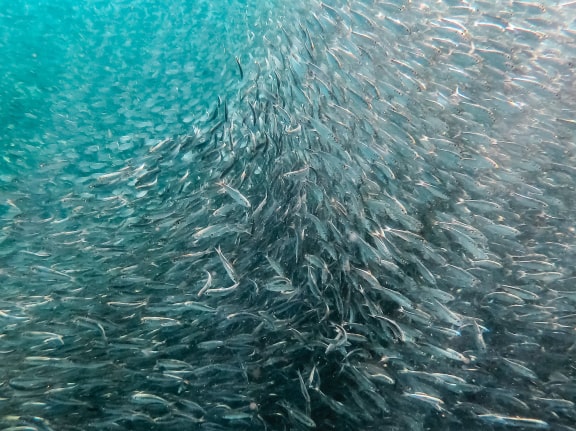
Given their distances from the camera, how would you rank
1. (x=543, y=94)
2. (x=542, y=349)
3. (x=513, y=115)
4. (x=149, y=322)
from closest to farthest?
(x=149, y=322) < (x=542, y=349) < (x=543, y=94) < (x=513, y=115)

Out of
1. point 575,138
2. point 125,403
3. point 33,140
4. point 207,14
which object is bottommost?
point 125,403

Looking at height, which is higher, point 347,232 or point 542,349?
point 347,232

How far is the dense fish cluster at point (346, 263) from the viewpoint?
4898 mm

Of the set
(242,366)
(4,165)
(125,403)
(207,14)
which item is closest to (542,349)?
(242,366)

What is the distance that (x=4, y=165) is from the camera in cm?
920

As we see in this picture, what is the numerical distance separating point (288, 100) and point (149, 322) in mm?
3344

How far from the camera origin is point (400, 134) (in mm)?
5426

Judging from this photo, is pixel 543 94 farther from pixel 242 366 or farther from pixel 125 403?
pixel 125 403

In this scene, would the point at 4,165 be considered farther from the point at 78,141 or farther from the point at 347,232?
the point at 347,232

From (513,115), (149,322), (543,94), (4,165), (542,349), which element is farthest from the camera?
(4,165)

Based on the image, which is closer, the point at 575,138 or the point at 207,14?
the point at 575,138

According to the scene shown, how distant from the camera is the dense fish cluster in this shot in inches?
193

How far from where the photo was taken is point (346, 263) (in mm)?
5137

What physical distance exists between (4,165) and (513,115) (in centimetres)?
926
